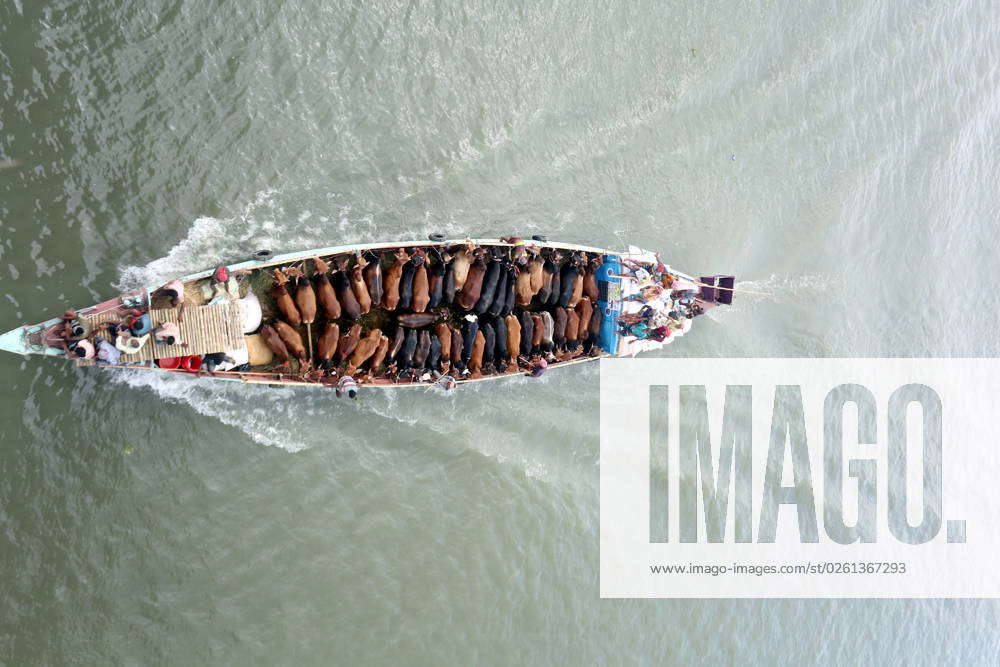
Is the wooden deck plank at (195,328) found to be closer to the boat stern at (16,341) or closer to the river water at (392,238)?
the boat stern at (16,341)

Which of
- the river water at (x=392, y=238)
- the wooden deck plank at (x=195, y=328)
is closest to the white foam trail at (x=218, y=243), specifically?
the river water at (x=392, y=238)

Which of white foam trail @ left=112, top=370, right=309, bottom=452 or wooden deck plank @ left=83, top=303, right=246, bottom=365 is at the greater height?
wooden deck plank @ left=83, top=303, right=246, bottom=365

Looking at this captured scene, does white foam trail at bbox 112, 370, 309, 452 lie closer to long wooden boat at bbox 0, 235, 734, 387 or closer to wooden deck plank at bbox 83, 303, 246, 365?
long wooden boat at bbox 0, 235, 734, 387

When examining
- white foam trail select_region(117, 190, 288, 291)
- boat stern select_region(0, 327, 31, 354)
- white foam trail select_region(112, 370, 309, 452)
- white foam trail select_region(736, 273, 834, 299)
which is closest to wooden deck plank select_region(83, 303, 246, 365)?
boat stern select_region(0, 327, 31, 354)

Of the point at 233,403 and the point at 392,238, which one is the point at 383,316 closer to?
the point at 392,238

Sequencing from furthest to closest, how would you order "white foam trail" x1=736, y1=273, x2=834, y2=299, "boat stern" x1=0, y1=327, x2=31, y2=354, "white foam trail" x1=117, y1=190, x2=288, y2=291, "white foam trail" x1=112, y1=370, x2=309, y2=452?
"white foam trail" x1=736, y1=273, x2=834, y2=299
"white foam trail" x1=112, y1=370, x2=309, y2=452
"white foam trail" x1=117, y1=190, x2=288, y2=291
"boat stern" x1=0, y1=327, x2=31, y2=354

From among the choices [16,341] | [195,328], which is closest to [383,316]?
[195,328]

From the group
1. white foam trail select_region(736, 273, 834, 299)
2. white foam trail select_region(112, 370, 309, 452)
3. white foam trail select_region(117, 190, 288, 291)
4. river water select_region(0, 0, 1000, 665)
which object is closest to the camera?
river water select_region(0, 0, 1000, 665)
